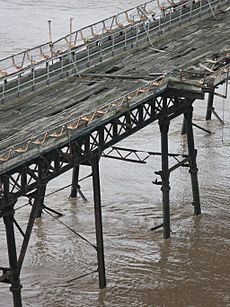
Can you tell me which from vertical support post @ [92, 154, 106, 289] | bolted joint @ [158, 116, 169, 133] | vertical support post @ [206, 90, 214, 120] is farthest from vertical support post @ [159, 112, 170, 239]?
vertical support post @ [206, 90, 214, 120]

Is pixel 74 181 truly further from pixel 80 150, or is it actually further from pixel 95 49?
pixel 80 150

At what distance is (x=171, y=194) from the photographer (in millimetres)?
32750

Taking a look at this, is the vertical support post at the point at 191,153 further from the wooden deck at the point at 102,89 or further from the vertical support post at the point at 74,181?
the vertical support post at the point at 74,181

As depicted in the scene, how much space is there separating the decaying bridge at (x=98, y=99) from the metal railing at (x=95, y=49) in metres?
0.04

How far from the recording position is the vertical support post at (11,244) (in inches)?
851

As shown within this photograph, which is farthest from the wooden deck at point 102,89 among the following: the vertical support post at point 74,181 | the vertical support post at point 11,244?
the vertical support post at point 74,181

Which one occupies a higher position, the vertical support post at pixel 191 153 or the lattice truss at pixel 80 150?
the lattice truss at pixel 80 150

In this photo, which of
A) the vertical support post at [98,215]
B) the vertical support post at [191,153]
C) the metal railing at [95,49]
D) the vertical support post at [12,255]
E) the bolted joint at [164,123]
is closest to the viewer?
the vertical support post at [12,255]

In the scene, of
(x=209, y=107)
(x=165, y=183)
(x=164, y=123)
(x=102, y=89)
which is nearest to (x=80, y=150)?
(x=102, y=89)

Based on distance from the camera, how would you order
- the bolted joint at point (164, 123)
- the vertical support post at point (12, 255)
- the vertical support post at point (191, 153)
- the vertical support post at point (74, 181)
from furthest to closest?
the vertical support post at point (74, 181)
the vertical support post at point (191, 153)
the bolted joint at point (164, 123)
the vertical support post at point (12, 255)

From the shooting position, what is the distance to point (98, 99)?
85.5 ft

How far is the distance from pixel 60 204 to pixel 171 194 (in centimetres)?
410

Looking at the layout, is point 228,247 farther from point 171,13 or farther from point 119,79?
point 171,13

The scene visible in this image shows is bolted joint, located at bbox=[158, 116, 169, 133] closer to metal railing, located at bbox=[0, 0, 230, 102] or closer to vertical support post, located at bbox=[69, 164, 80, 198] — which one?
metal railing, located at bbox=[0, 0, 230, 102]
